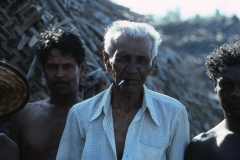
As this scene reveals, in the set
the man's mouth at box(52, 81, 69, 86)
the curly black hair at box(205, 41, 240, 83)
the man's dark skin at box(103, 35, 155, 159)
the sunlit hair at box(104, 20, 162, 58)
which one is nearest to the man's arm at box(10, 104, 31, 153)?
the man's mouth at box(52, 81, 69, 86)

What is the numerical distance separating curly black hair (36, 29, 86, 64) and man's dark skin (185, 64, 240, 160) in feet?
4.20

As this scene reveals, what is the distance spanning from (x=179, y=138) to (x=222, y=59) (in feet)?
2.15

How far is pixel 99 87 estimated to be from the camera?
571cm

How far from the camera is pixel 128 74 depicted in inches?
144

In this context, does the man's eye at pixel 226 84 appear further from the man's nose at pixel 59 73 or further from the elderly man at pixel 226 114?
the man's nose at pixel 59 73

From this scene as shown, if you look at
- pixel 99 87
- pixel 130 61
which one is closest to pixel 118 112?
pixel 130 61

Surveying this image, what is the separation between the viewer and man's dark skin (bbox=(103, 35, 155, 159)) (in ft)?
12.0

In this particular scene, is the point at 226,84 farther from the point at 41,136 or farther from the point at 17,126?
the point at 17,126

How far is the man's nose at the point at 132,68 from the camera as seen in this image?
3648 millimetres

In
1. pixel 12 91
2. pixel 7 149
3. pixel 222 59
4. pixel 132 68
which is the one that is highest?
pixel 222 59

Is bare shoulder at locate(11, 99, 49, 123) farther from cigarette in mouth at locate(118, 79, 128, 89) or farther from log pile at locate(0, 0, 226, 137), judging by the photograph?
cigarette in mouth at locate(118, 79, 128, 89)

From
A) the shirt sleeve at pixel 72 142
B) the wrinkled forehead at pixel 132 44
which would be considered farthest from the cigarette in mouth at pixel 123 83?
the shirt sleeve at pixel 72 142

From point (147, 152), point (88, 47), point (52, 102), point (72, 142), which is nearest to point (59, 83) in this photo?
point (52, 102)

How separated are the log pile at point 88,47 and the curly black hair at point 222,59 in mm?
1873
